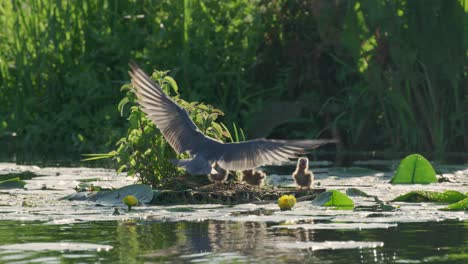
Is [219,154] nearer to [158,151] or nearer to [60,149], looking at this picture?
[158,151]

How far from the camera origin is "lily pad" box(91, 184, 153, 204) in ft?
27.0

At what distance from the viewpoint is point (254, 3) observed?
16.0 metres

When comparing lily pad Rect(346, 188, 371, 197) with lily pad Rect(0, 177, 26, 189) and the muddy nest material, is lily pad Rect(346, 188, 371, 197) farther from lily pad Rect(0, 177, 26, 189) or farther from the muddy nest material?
lily pad Rect(0, 177, 26, 189)

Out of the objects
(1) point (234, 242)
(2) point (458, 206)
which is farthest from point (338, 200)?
(1) point (234, 242)

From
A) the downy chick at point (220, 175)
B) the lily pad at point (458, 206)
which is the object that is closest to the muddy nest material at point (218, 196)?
the downy chick at point (220, 175)

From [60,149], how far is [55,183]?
5.08m

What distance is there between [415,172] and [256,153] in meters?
2.45

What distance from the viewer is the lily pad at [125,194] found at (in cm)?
823

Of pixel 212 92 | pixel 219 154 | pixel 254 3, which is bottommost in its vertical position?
pixel 219 154

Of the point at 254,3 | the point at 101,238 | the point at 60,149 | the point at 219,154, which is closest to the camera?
the point at 101,238

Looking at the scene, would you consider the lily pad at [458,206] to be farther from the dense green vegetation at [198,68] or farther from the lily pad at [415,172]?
the dense green vegetation at [198,68]

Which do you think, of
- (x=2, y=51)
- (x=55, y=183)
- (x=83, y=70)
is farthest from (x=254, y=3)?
(x=55, y=183)

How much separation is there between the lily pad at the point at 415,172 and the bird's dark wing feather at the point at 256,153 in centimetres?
213

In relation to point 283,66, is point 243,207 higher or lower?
lower
